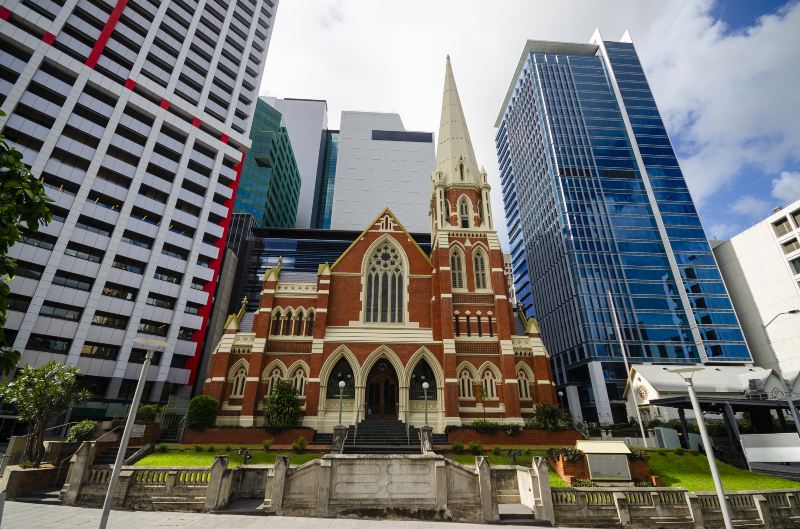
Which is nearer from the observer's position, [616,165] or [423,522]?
[423,522]

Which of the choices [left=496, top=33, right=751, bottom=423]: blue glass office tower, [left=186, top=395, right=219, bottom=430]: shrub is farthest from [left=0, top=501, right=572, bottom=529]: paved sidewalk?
[left=496, top=33, right=751, bottom=423]: blue glass office tower

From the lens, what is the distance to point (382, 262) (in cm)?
3353

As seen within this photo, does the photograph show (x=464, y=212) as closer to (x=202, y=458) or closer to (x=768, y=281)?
(x=202, y=458)

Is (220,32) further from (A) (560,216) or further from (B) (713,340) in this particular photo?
(B) (713,340)

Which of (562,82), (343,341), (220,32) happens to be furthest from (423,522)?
(562,82)

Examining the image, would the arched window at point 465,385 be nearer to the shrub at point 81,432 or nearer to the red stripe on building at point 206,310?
the shrub at point 81,432

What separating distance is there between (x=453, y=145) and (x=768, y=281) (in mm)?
49697

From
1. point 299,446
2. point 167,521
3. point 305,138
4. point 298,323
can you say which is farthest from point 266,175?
point 167,521

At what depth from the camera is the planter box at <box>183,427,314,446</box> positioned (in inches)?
930

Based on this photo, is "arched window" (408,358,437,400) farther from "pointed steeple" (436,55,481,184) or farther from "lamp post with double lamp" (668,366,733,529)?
"lamp post with double lamp" (668,366,733,529)

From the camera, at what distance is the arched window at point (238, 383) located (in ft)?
92.2

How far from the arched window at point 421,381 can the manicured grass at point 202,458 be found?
930 centimetres

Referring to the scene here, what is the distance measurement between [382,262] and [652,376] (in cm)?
2785

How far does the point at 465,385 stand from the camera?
94.4 feet
